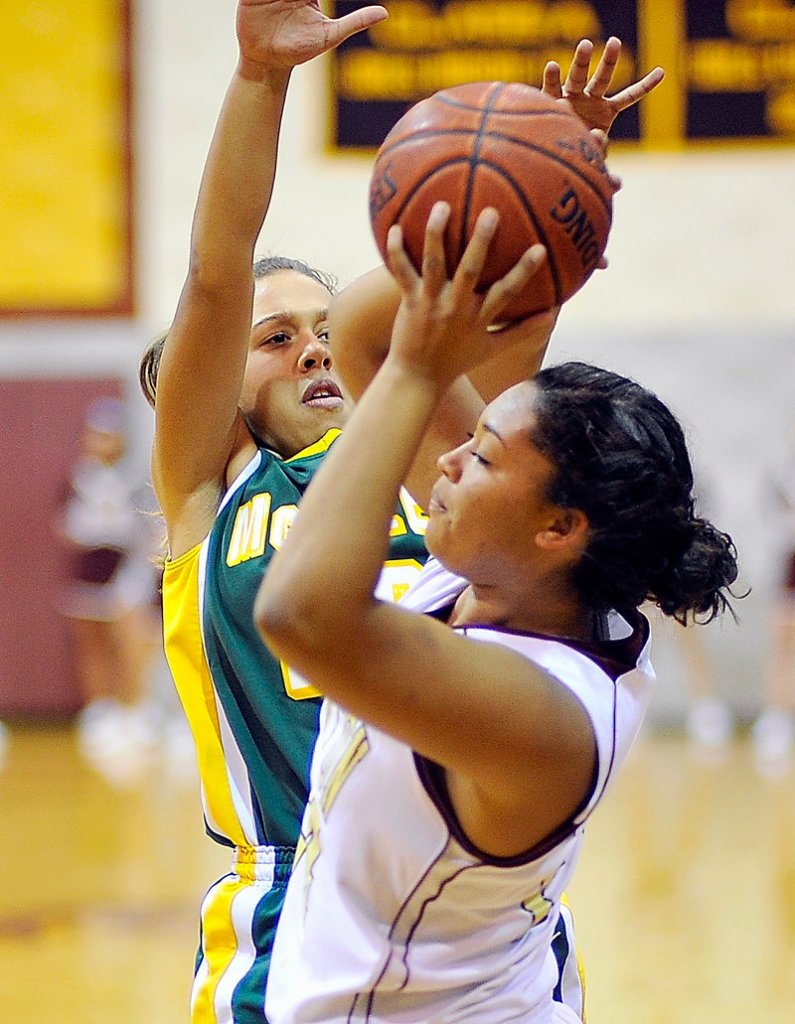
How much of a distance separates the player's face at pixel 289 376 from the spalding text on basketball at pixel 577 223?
0.71m

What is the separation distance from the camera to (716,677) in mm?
9812

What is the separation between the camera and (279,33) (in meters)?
1.96

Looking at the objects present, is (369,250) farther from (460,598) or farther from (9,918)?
(460,598)

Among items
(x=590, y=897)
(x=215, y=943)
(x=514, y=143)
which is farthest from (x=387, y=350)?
(x=590, y=897)

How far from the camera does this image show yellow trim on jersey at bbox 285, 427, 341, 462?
2288 millimetres

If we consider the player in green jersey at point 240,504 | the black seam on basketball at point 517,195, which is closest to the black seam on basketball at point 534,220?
the black seam on basketball at point 517,195

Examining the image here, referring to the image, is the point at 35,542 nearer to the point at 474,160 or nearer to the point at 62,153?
the point at 62,153

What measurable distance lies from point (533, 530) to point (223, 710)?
2.25ft

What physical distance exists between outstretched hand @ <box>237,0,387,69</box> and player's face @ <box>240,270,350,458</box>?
440mm

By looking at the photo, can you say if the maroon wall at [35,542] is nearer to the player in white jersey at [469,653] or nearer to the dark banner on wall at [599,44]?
the dark banner on wall at [599,44]

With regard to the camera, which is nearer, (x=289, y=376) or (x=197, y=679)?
(x=197, y=679)

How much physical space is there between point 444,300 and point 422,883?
60 centimetres

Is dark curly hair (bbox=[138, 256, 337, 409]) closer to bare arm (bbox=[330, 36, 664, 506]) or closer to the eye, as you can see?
the eye

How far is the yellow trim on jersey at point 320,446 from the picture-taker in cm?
229
